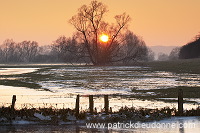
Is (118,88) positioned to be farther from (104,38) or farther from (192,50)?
(192,50)

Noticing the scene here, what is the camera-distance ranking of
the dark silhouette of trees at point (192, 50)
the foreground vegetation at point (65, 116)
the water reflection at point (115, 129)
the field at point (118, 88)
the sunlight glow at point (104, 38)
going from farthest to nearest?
the dark silhouette of trees at point (192, 50) → the sunlight glow at point (104, 38) → the field at point (118, 88) → the foreground vegetation at point (65, 116) → the water reflection at point (115, 129)

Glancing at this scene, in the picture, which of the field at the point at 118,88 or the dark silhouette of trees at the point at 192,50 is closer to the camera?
the field at the point at 118,88

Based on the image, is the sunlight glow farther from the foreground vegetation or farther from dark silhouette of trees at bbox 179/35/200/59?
the foreground vegetation

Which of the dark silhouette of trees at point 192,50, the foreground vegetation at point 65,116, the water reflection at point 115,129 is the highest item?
the dark silhouette of trees at point 192,50

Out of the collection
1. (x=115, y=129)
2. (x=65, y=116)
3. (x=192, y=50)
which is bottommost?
(x=115, y=129)

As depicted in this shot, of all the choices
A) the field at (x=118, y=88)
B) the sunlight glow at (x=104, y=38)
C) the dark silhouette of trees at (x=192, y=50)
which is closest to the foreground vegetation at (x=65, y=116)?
the field at (x=118, y=88)

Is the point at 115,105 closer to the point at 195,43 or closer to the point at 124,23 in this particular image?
the point at 124,23

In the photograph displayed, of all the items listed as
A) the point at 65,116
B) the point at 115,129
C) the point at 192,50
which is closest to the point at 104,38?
the point at 192,50

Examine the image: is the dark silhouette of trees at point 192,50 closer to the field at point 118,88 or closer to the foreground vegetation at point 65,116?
the field at point 118,88

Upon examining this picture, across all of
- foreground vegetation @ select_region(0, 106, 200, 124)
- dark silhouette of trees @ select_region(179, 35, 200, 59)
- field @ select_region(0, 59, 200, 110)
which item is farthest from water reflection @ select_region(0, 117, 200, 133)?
dark silhouette of trees @ select_region(179, 35, 200, 59)

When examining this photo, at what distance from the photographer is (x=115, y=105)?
27438 millimetres

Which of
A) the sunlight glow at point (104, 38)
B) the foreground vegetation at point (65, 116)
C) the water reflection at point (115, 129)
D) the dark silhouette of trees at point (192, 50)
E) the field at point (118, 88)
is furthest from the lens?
the dark silhouette of trees at point (192, 50)

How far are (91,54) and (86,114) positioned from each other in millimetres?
92674

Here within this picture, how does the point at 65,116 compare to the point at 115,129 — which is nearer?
the point at 115,129
